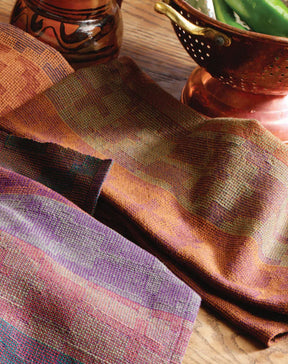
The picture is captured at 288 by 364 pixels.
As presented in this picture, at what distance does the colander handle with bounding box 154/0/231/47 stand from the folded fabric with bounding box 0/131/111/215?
16 centimetres

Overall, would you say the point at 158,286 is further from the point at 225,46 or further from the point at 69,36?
the point at 69,36

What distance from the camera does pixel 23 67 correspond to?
0.60m

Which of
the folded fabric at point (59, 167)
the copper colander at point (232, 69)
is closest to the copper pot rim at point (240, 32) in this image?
the copper colander at point (232, 69)

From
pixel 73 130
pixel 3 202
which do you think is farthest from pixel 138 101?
pixel 3 202

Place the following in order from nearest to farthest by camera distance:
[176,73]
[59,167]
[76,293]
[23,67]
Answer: [76,293] < [59,167] < [23,67] < [176,73]

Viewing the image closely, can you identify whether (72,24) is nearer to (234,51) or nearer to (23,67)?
(23,67)

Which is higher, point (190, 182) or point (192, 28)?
point (192, 28)

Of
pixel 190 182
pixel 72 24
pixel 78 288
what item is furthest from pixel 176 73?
pixel 78 288

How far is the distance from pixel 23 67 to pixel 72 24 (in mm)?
106

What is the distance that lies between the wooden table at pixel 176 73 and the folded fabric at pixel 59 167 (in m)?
0.13

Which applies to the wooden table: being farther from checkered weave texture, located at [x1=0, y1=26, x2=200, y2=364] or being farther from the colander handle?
the colander handle

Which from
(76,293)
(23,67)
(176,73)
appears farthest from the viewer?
(176,73)

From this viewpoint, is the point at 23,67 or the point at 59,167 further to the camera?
the point at 23,67

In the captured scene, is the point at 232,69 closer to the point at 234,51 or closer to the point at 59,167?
the point at 234,51
